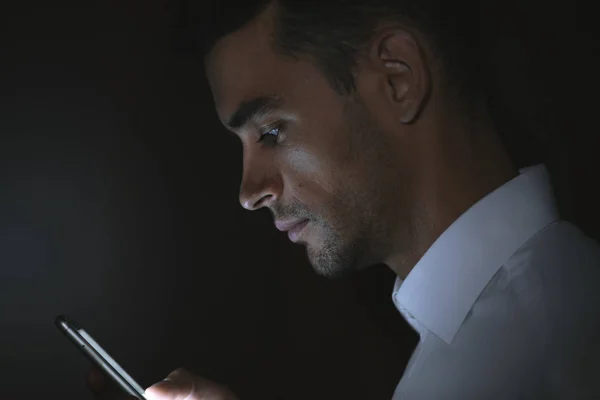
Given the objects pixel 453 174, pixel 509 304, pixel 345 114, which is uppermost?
pixel 345 114

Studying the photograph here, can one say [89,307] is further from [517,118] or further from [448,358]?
[517,118]

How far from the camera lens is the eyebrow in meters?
0.59

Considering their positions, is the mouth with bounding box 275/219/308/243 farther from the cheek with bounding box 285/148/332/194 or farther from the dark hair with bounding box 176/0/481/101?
the dark hair with bounding box 176/0/481/101

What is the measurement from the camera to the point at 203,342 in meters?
0.71

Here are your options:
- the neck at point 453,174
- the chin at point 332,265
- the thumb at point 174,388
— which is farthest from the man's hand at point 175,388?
the neck at point 453,174

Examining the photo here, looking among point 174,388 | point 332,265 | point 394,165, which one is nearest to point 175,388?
point 174,388

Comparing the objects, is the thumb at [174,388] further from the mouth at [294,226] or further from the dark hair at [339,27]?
the dark hair at [339,27]

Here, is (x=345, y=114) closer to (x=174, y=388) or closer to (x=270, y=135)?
(x=270, y=135)

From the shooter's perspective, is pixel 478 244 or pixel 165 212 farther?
pixel 165 212

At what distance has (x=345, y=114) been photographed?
0.59 m

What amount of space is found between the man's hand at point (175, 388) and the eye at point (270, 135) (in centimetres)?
Result: 25

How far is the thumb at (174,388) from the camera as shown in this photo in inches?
22.1

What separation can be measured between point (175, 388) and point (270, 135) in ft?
0.88

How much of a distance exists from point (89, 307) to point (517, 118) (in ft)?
1.76
